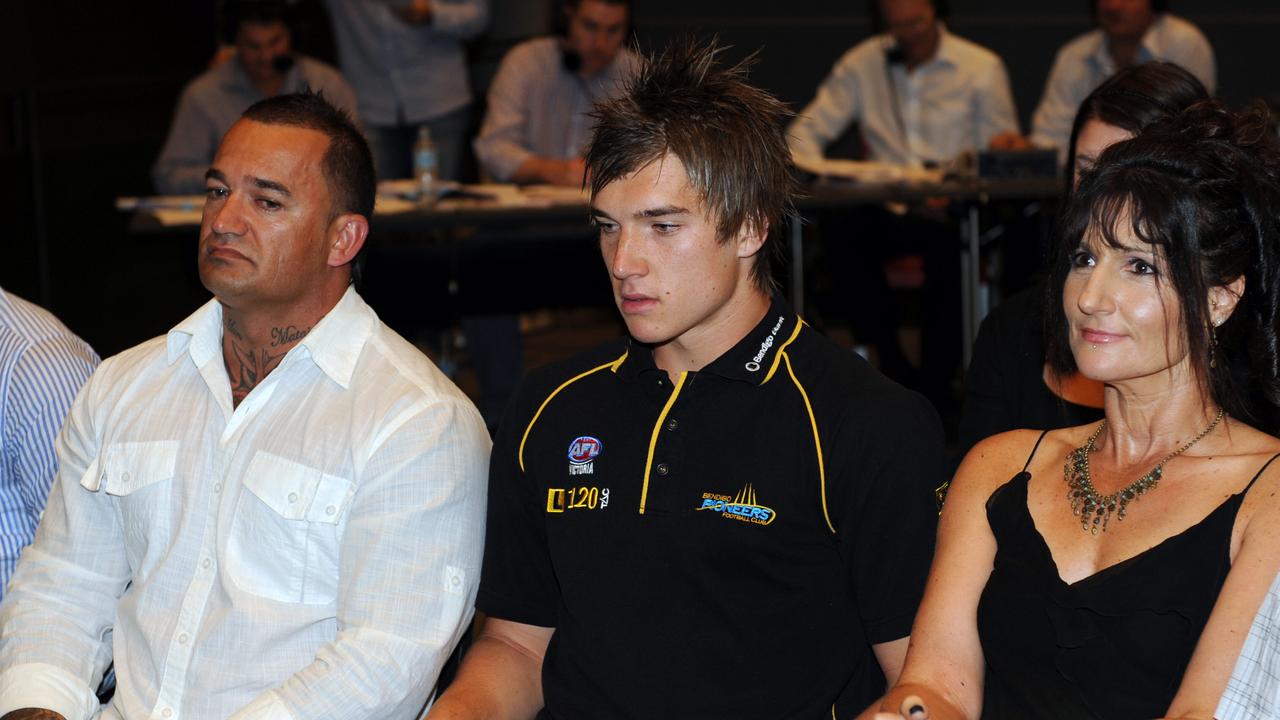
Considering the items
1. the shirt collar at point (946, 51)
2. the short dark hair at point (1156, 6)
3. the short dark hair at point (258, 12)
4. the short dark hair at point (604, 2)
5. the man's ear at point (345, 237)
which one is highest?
the short dark hair at point (1156, 6)

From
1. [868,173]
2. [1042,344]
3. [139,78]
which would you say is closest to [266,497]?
[1042,344]

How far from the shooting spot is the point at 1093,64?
6039 millimetres

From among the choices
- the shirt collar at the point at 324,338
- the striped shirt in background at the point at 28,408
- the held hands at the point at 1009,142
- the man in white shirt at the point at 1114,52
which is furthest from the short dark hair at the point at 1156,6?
the striped shirt in background at the point at 28,408

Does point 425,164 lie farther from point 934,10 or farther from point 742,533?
point 742,533

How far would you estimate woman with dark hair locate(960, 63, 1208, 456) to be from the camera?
99.0 inches

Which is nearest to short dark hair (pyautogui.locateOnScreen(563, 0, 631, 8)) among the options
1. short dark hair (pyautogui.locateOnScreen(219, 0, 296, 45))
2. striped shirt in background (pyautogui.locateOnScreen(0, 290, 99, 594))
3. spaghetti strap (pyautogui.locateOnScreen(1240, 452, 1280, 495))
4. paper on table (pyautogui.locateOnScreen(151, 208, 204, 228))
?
short dark hair (pyautogui.locateOnScreen(219, 0, 296, 45))

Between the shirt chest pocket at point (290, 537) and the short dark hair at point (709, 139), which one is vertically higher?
the short dark hair at point (709, 139)

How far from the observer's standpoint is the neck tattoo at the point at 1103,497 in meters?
1.90

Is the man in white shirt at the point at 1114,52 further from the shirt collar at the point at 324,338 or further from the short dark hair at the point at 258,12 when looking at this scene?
the shirt collar at the point at 324,338

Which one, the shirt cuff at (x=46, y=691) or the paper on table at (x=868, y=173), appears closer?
the shirt cuff at (x=46, y=691)

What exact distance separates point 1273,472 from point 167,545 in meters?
1.61

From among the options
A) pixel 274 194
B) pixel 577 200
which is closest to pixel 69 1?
pixel 577 200

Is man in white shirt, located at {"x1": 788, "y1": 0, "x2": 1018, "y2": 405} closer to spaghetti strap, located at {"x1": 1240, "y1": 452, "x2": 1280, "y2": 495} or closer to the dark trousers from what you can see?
the dark trousers

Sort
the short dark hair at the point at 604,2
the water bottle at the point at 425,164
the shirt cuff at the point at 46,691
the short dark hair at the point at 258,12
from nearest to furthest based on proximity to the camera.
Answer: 1. the shirt cuff at the point at 46,691
2. the water bottle at the point at 425,164
3. the short dark hair at the point at 604,2
4. the short dark hair at the point at 258,12
